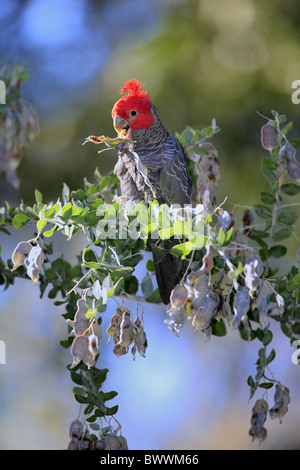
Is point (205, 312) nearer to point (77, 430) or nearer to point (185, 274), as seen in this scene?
point (185, 274)

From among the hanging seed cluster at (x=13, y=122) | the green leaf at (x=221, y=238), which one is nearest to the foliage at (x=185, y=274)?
the green leaf at (x=221, y=238)

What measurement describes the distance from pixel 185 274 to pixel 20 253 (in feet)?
1.16

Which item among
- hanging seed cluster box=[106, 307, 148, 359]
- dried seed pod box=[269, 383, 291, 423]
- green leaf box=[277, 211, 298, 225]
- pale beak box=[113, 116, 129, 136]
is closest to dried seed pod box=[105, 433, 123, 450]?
hanging seed cluster box=[106, 307, 148, 359]

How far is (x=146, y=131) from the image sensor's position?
1908 millimetres

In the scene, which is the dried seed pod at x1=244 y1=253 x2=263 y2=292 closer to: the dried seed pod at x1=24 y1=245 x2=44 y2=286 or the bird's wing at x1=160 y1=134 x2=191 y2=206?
the dried seed pod at x1=24 y1=245 x2=44 y2=286

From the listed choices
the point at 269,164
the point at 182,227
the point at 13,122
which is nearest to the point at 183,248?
the point at 182,227

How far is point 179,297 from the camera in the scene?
1010 millimetres

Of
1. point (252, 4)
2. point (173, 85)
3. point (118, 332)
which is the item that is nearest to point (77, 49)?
point (173, 85)

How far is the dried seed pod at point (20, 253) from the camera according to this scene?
116 cm

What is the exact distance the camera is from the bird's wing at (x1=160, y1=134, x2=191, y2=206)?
5.91 ft

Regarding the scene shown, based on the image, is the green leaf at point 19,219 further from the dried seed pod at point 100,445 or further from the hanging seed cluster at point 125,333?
the dried seed pod at point 100,445
